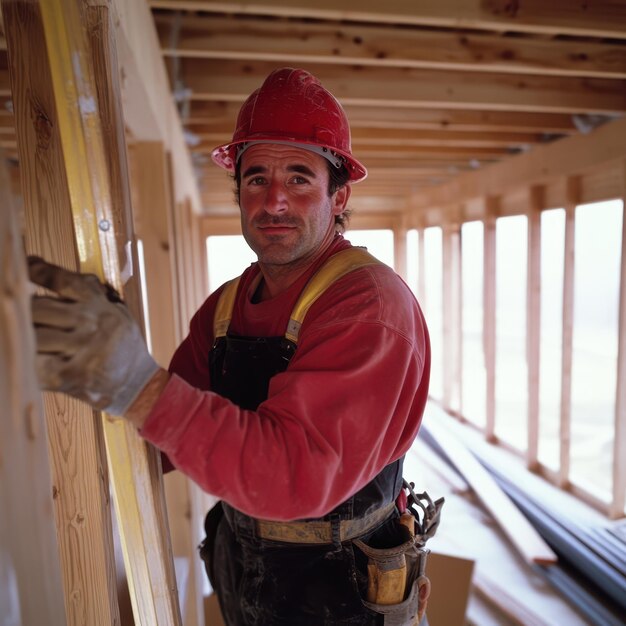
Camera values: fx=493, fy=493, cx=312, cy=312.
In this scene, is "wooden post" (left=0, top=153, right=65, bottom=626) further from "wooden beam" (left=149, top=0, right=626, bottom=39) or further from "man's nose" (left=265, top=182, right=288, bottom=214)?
"wooden beam" (left=149, top=0, right=626, bottom=39)

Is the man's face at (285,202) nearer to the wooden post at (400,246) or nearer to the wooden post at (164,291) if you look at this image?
the wooden post at (164,291)

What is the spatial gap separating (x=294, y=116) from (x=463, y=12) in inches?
54.0

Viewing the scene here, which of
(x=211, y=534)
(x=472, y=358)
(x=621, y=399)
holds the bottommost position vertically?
(x=472, y=358)

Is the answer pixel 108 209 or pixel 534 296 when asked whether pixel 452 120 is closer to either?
pixel 534 296

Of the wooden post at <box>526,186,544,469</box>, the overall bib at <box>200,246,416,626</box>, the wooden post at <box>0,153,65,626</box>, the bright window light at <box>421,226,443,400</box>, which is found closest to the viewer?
the wooden post at <box>0,153,65,626</box>

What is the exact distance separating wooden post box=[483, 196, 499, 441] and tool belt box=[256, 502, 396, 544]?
183 inches

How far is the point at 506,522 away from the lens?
3.99 m

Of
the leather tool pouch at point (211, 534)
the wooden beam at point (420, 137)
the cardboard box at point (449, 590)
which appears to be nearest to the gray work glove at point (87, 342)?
the leather tool pouch at point (211, 534)

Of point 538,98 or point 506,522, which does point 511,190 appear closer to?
point 538,98

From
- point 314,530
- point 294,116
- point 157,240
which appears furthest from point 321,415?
point 157,240

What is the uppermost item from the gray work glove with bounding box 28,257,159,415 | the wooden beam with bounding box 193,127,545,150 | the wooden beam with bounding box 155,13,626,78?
the wooden beam with bounding box 155,13,626,78

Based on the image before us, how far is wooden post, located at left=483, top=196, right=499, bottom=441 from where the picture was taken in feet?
18.0

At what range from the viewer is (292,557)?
1.27m

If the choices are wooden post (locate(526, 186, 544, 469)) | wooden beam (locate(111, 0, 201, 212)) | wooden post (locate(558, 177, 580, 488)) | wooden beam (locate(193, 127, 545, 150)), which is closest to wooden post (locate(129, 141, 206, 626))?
wooden beam (locate(111, 0, 201, 212))
